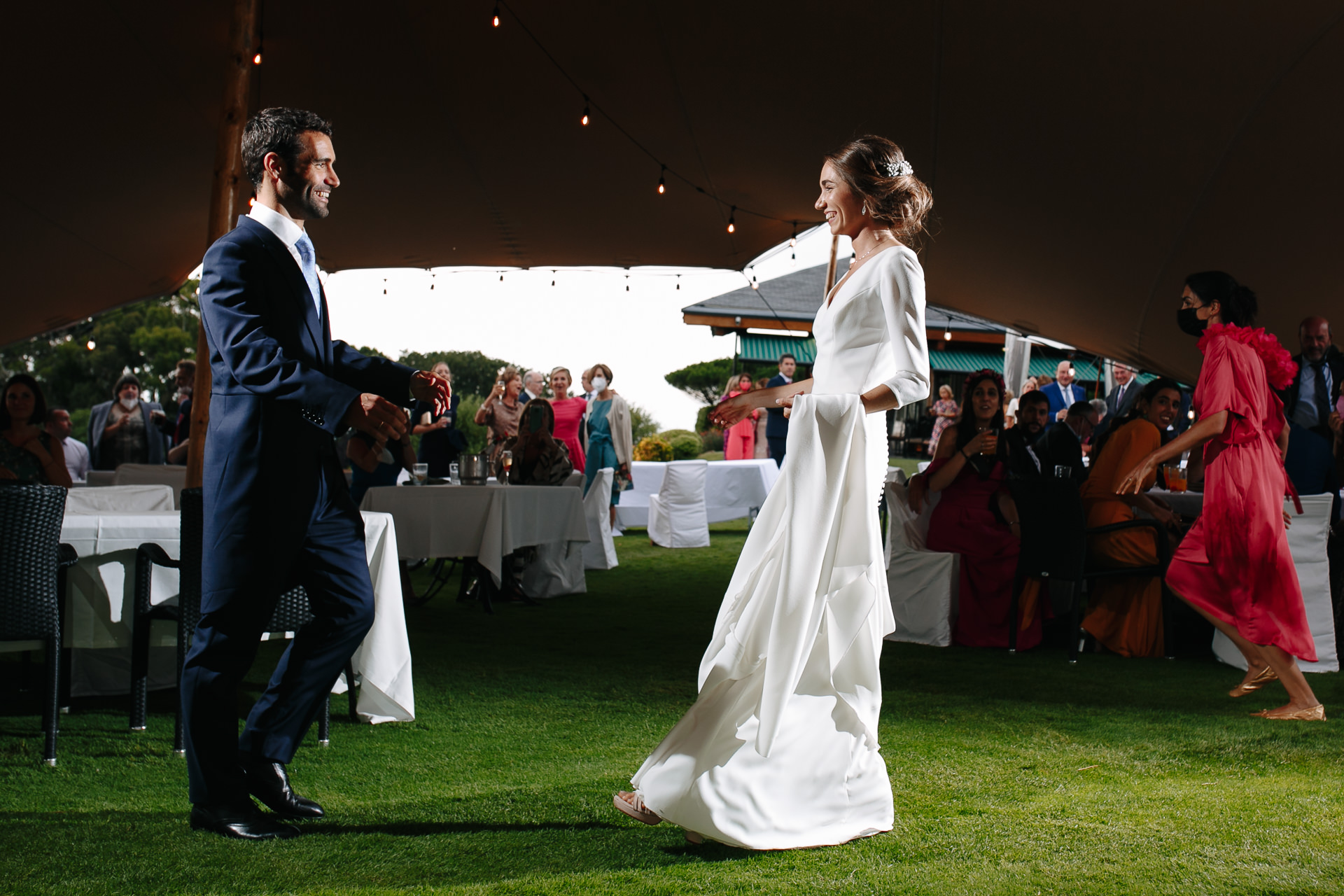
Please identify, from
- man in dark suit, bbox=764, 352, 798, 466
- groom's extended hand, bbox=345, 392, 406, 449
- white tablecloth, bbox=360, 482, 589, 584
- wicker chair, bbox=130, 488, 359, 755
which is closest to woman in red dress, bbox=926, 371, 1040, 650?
white tablecloth, bbox=360, 482, 589, 584

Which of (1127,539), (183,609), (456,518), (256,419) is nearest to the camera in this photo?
(256,419)

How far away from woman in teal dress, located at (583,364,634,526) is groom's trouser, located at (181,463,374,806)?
285 inches

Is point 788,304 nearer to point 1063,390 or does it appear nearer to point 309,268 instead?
point 1063,390

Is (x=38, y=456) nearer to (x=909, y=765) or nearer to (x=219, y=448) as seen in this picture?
(x=219, y=448)

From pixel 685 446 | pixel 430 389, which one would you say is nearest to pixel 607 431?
pixel 685 446

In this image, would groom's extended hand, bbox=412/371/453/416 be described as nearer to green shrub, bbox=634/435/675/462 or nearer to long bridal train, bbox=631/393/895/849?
long bridal train, bbox=631/393/895/849

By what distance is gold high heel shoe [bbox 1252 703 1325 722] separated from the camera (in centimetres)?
388

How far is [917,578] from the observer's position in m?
5.88

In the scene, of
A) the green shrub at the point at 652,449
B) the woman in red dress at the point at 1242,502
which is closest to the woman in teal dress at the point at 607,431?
the green shrub at the point at 652,449

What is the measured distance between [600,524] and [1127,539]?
461 cm

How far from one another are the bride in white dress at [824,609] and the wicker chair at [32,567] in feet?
5.80

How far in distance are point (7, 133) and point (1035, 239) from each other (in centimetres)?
763

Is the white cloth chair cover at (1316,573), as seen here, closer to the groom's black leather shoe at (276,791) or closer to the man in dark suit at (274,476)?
the man in dark suit at (274,476)

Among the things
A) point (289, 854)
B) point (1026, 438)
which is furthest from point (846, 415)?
point (1026, 438)
